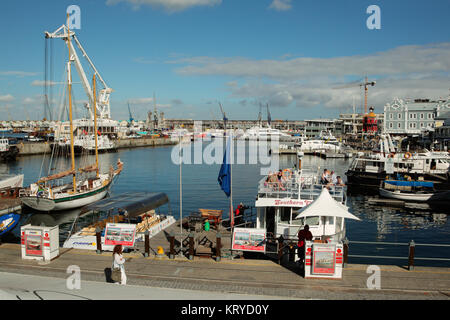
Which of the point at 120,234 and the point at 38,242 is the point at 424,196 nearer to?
the point at 120,234

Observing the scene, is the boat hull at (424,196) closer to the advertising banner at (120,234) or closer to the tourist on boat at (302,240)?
the tourist on boat at (302,240)

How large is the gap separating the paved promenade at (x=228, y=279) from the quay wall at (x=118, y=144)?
75.3 meters

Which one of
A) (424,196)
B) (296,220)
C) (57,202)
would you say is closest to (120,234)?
(296,220)

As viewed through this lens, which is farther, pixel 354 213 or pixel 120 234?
pixel 354 213

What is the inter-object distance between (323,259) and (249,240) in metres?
3.09

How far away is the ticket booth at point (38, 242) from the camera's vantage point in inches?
529

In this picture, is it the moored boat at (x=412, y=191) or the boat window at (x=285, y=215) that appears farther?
the moored boat at (x=412, y=191)

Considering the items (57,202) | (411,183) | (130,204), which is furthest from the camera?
(411,183)

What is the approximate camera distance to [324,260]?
1178 centimetres

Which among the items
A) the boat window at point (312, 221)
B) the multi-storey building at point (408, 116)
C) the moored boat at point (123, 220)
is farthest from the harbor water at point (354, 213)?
the multi-storey building at point (408, 116)

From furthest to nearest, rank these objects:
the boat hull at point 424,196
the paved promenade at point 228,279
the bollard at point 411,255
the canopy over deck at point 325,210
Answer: the boat hull at point 424,196
the canopy over deck at point 325,210
the bollard at point 411,255
the paved promenade at point 228,279

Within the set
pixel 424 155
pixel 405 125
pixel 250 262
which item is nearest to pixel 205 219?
pixel 250 262

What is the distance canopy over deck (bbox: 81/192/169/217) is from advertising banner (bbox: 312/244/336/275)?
1132cm

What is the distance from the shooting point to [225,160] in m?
18.1
